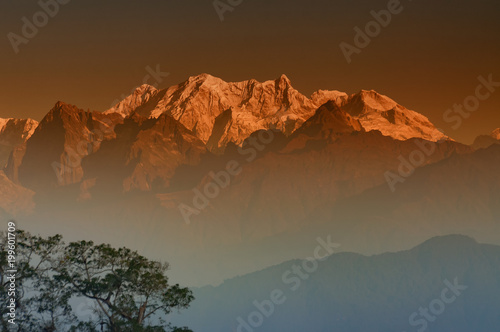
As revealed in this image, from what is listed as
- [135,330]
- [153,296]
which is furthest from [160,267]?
[135,330]

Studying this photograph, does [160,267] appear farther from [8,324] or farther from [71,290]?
[8,324]

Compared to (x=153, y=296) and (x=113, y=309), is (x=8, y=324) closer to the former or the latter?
(x=113, y=309)

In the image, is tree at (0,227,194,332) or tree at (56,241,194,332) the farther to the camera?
tree at (56,241,194,332)

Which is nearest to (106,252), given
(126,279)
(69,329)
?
(126,279)

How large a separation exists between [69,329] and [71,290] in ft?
17.8

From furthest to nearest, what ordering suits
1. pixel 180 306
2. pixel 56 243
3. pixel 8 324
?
pixel 180 306 < pixel 56 243 < pixel 8 324

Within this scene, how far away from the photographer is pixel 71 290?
312ft

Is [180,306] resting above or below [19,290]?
below

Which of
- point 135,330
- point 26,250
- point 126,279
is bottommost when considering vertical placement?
point 135,330

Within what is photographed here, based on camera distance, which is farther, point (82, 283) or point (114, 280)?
point (82, 283)

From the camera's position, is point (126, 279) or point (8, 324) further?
point (126, 279)

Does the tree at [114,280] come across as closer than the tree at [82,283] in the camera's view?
No

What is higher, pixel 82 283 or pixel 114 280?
pixel 82 283

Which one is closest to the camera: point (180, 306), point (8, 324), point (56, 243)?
point (8, 324)
